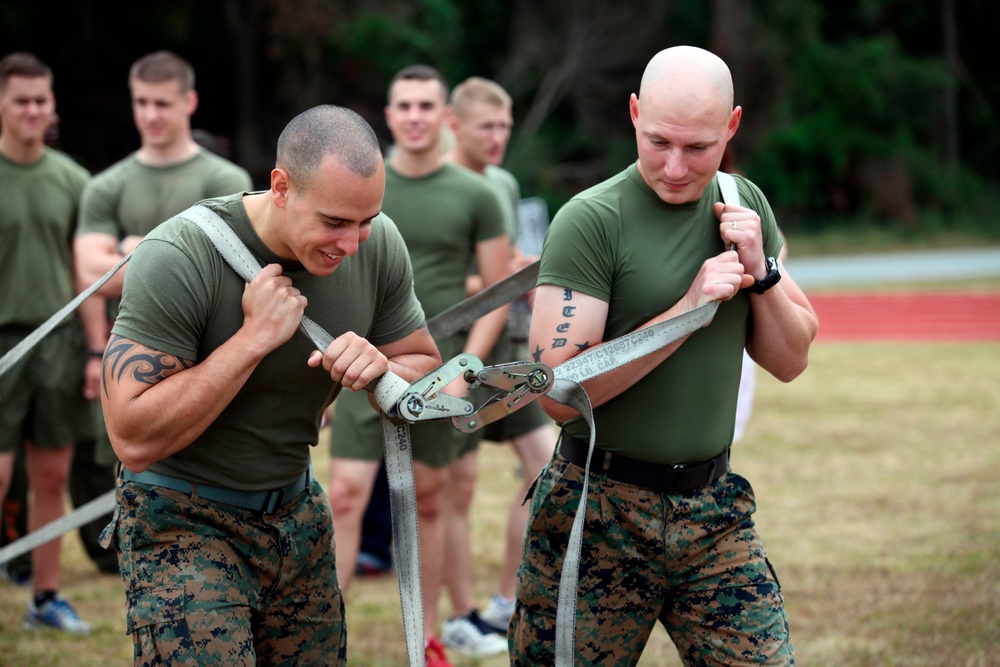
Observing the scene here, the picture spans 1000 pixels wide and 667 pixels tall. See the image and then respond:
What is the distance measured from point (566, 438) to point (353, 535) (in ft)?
7.67

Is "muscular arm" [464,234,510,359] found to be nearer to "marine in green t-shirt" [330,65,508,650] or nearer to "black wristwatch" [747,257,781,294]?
"marine in green t-shirt" [330,65,508,650]

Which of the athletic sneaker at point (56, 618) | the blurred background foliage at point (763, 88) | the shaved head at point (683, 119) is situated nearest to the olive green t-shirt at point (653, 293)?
the shaved head at point (683, 119)

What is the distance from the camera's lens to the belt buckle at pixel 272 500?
3350 millimetres

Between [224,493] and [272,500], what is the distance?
144 mm

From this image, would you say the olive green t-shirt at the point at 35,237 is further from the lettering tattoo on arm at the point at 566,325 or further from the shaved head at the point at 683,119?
the shaved head at the point at 683,119

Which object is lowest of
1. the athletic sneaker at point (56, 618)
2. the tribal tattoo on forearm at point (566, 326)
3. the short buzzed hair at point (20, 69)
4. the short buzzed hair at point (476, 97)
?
the athletic sneaker at point (56, 618)

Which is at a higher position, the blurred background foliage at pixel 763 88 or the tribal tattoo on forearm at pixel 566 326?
the blurred background foliage at pixel 763 88

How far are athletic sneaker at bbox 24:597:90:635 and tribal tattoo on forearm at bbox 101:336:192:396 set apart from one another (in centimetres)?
353

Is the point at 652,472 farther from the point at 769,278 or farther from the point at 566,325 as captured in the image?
the point at 769,278

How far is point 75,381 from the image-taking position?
6.47 m

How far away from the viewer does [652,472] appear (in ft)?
11.6

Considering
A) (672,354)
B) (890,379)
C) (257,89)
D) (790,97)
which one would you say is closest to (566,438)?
(672,354)

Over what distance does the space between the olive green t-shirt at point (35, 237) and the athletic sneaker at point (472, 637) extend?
2.56 m

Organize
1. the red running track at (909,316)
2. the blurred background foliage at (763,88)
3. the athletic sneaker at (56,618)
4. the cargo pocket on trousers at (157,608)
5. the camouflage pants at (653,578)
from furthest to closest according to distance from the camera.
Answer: the blurred background foliage at (763,88) < the red running track at (909,316) < the athletic sneaker at (56,618) < the camouflage pants at (653,578) < the cargo pocket on trousers at (157,608)
